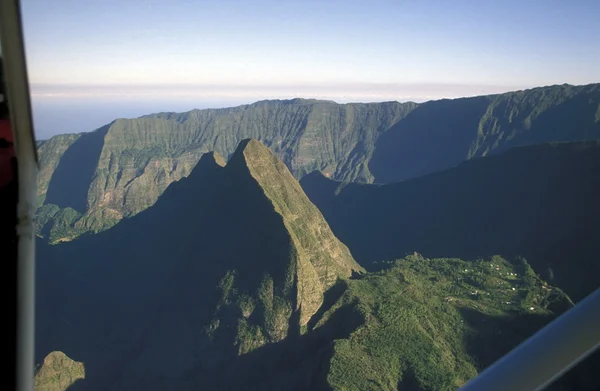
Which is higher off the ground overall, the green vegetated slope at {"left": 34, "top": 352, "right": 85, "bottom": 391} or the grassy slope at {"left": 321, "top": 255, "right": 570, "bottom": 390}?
the grassy slope at {"left": 321, "top": 255, "right": 570, "bottom": 390}

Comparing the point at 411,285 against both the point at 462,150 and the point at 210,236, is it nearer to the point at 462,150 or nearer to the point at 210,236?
the point at 210,236

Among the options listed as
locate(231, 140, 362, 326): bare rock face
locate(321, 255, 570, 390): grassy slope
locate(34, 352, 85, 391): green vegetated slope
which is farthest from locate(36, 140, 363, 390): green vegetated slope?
locate(321, 255, 570, 390): grassy slope

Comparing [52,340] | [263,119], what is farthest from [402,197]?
[263,119]

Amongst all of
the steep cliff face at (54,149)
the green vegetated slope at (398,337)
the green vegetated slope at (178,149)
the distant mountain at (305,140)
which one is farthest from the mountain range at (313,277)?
the steep cliff face at (54,149)

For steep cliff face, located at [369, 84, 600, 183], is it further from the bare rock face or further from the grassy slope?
the bare rock face

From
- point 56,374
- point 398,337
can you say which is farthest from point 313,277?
point 56,374

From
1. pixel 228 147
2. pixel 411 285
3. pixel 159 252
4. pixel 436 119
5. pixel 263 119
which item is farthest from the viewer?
pixel 263 119

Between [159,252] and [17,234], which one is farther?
[159,252]

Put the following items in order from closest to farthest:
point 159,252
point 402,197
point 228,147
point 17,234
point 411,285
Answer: point 17,234, point 411,285, point 159,252, point 402,197, point 228,147
